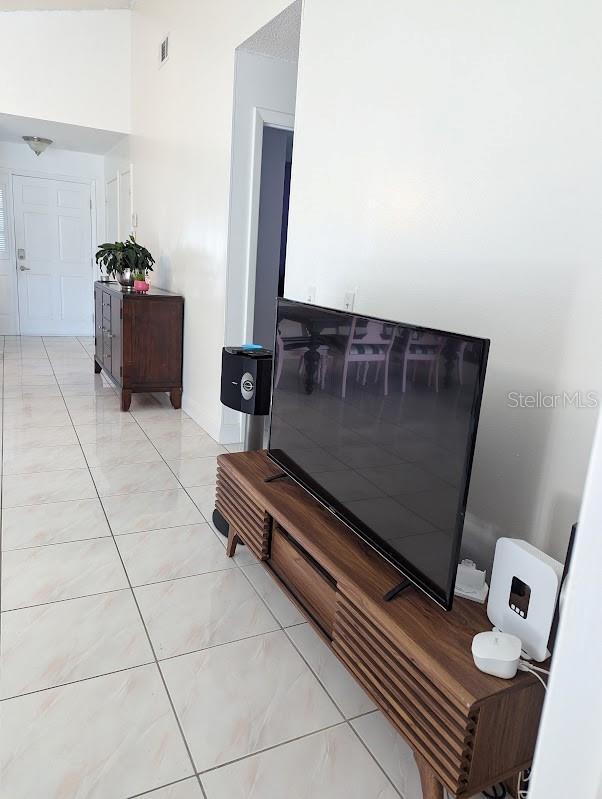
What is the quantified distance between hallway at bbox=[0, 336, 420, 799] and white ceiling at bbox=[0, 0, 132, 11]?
14.8 feet

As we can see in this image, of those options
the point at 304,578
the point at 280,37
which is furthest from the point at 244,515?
the point at 280,37

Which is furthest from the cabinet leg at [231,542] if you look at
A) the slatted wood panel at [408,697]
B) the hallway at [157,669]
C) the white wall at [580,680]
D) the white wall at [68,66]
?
the white wall at [68,66]

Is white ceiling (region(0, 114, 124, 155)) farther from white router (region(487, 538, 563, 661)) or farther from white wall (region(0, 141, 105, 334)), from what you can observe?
white router (region(487, 538, 563, 661))

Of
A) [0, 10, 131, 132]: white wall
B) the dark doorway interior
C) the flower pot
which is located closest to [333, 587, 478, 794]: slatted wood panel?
the dark doorway interior

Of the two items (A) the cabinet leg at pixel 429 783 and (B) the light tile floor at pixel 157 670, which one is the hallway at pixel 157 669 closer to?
(B) the light tile floor at pixel 157 670

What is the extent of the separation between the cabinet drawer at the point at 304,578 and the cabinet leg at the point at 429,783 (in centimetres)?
46

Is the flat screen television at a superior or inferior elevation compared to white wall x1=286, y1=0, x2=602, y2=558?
inferior

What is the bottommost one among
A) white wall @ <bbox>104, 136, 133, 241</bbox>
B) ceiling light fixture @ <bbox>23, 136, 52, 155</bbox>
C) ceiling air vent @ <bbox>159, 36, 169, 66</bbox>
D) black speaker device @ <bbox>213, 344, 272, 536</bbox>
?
black speaker device @ <bbox>213, 344, 272, 536</bbox>

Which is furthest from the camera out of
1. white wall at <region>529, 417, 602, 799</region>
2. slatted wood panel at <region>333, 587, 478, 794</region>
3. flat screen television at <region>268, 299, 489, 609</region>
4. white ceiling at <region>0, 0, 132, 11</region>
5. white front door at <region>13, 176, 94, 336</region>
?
white front door at <region>13, 176, 94, 336</region>

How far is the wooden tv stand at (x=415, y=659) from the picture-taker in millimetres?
1218

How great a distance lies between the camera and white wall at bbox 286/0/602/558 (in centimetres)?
149

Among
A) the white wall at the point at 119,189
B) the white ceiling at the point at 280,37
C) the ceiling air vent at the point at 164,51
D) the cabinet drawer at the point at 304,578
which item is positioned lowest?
the cabinet drawer at the point at 304,578

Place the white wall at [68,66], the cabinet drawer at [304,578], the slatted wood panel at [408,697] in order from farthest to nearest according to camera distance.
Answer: the white wall at [68,66]
the cabinet drawer at [304,578]
the slatted wood panel at [408,697]

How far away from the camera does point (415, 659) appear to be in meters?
1.32
